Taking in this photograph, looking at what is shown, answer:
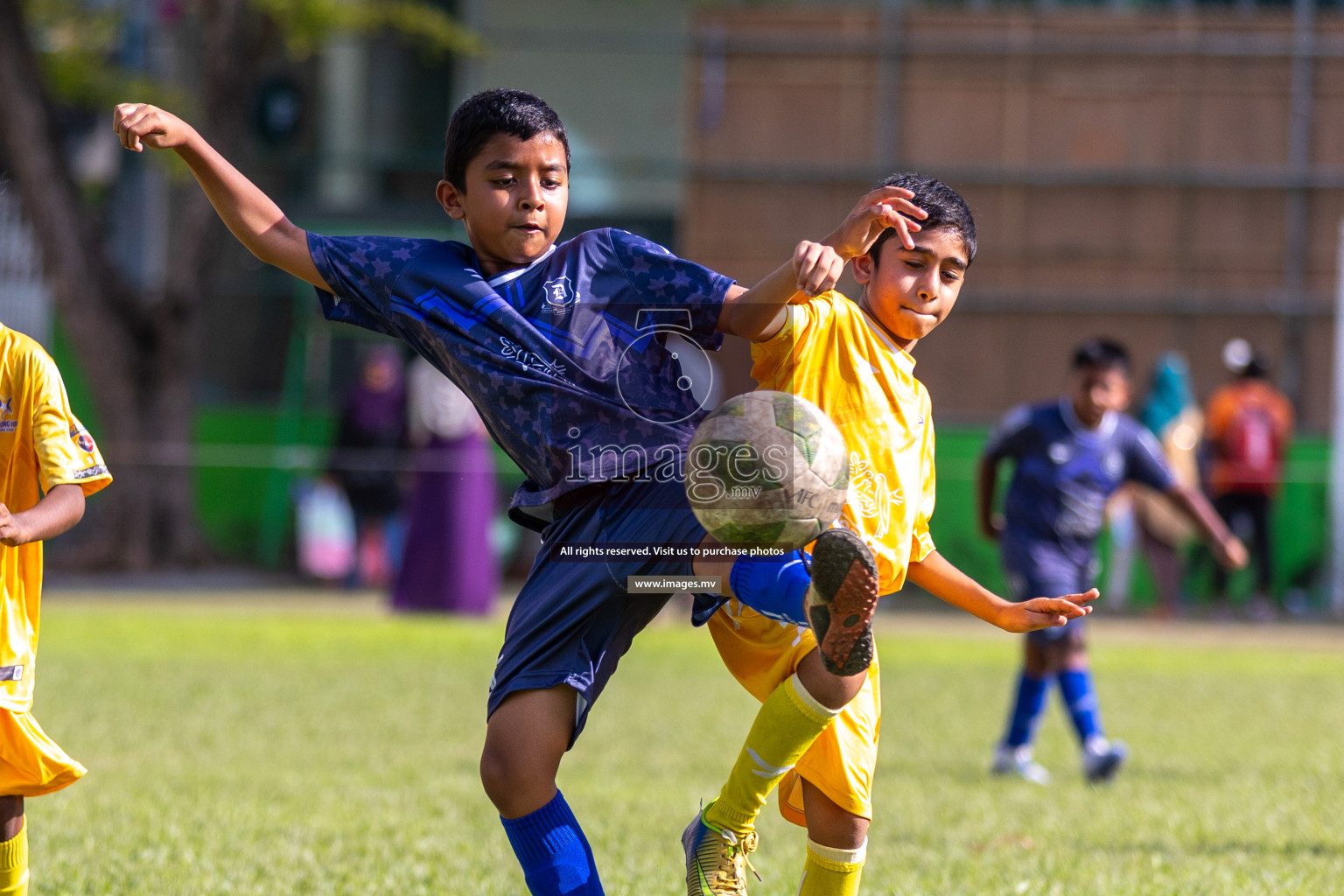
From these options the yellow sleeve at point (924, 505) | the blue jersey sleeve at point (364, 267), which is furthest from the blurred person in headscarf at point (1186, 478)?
the blue jersey sleeve at point (364, 267)

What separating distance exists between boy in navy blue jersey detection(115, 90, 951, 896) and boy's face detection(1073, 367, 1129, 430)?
4.19m

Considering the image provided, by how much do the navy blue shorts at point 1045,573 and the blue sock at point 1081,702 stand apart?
0.18m

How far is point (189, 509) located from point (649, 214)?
651 cm

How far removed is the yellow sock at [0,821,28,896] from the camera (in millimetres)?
3574

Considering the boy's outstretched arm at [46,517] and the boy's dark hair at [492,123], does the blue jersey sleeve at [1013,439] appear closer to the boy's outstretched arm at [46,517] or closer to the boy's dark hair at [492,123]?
the boy's dark hair at [492,123]

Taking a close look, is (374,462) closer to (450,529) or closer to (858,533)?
(450,529)

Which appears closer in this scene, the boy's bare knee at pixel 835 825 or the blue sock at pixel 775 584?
the blue sock at pixel 775 584

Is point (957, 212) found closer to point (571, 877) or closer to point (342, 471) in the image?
point (571, 877)

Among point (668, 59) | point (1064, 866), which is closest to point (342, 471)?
point (668, 59)

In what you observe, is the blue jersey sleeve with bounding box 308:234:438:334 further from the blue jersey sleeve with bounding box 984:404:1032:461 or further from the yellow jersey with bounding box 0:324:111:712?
the blue jersey sleeve with bounding box 984:404:1032:461

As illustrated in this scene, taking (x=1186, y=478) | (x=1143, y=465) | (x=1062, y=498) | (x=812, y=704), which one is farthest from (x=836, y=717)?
(x=1186, y=478)

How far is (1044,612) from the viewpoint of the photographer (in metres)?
3.35

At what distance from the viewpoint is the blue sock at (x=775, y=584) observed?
124 inches

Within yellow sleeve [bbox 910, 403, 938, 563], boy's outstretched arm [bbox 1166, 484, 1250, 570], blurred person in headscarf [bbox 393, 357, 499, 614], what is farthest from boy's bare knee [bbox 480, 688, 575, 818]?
blurred person in headscarf [bbox 393, 357, 499, 614]
